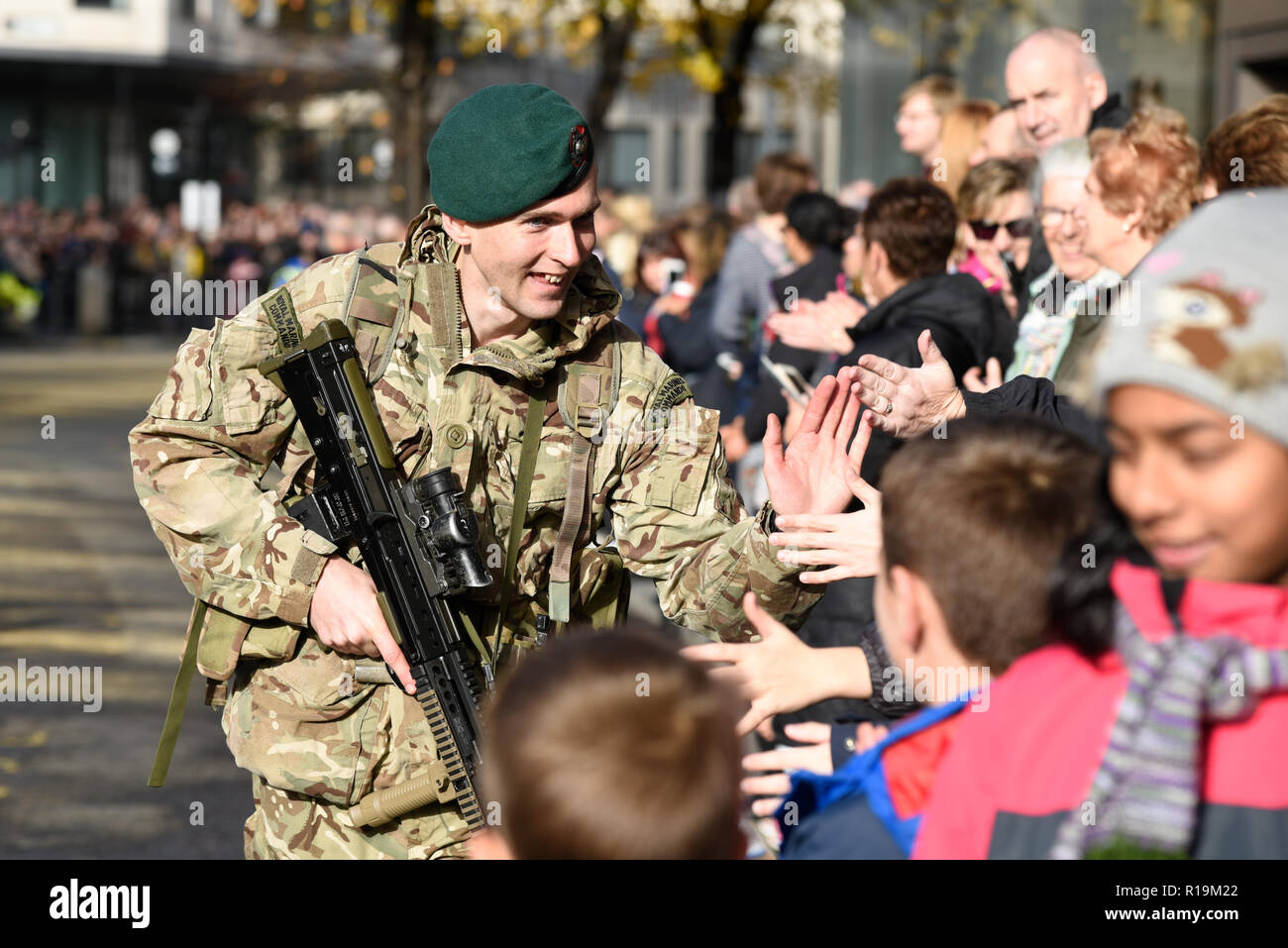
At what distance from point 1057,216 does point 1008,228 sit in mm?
1075

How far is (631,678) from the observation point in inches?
68.7

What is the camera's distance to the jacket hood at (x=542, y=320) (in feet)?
10.0

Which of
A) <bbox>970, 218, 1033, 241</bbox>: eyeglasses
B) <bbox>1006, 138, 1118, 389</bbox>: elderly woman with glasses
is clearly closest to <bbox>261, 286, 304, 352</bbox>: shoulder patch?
<bbox>1006, 138, 1118, 389</bbox>: elderly woman with glasses

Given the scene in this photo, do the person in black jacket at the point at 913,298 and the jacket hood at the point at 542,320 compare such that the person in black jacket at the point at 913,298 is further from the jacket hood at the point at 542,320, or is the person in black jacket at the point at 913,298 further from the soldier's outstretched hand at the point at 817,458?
the soldier's outstretched hand at the point at 817,458

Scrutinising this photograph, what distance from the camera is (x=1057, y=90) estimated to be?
18.7 ft

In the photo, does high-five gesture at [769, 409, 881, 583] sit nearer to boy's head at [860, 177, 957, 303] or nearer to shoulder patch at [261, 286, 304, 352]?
shoulder patch at [261, 286, 304, 352]

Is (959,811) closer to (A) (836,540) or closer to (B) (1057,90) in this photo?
(A) (836,540)

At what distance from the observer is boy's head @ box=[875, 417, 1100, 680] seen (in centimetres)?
175

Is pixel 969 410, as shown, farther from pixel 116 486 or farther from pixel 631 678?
pixel 116 486

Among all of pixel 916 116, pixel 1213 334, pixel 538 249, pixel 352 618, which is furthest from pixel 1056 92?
pixel 1213 334

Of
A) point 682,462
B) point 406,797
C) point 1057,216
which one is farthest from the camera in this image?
point 1057,216

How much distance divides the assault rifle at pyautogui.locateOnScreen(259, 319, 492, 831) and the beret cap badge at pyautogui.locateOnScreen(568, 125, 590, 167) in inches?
21.5

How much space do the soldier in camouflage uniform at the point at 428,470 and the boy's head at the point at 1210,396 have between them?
52.7 inches
